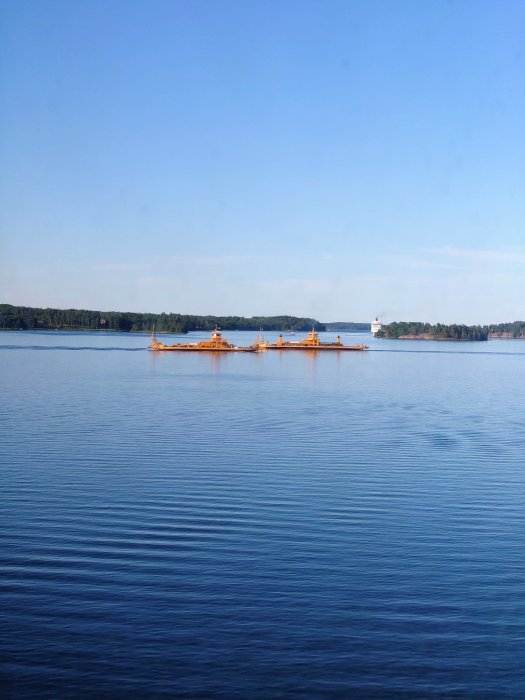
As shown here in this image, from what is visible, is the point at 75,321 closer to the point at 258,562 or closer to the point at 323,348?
the point at 323,348

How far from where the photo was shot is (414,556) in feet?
42.8

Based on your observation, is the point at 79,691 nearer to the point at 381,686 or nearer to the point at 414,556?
the point at 381,686

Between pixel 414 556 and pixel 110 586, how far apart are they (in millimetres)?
4858

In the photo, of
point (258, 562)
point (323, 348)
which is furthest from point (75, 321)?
point (258, 562)

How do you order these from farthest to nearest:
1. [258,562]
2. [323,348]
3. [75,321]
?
[75,321] < [323,348] < [258,562]

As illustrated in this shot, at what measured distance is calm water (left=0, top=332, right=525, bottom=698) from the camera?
8.97 metres

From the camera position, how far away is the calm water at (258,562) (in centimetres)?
897

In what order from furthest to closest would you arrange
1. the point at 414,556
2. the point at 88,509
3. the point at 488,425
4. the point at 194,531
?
the point at 488,425 → the point at 88,509 → the point at 194,531 → the point at 414,556

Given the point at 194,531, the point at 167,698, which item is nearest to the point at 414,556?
the point at 194,531

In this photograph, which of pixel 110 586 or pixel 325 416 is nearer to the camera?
pixel 110 586

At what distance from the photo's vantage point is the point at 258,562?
40.8ft

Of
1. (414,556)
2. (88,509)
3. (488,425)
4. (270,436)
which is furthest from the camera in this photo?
(488,425)

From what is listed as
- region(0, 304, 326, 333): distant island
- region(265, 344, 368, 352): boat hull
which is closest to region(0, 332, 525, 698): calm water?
region(265, 344, 368, 352): boat hull

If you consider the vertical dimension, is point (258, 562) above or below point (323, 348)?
below
